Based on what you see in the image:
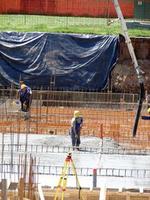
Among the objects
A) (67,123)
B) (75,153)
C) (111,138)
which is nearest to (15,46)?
(67,123)

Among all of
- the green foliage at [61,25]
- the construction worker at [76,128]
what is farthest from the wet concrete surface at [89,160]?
the green foliage at [61,25]

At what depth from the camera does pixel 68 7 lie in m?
31.5

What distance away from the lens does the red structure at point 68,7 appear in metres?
31.3

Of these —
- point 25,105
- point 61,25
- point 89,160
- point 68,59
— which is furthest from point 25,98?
point 61,25

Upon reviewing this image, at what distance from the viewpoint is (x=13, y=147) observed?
16.0 metres

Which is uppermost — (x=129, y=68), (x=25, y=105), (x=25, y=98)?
(x=129, y=68)

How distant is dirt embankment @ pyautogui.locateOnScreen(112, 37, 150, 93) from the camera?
25.0 meters

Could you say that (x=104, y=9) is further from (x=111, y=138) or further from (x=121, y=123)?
(x=111, y=138)

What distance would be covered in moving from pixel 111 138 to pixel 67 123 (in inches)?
102

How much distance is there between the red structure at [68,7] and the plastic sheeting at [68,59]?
615 centimetres

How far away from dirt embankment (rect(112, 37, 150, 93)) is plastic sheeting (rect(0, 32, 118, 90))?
1.06 ft

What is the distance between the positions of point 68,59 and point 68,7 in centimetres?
701

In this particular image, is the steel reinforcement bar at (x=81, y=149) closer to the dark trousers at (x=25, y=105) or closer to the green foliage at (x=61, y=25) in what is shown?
the dark trousers at (x=25, y=105)

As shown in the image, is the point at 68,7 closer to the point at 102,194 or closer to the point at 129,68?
the point at 129,68
